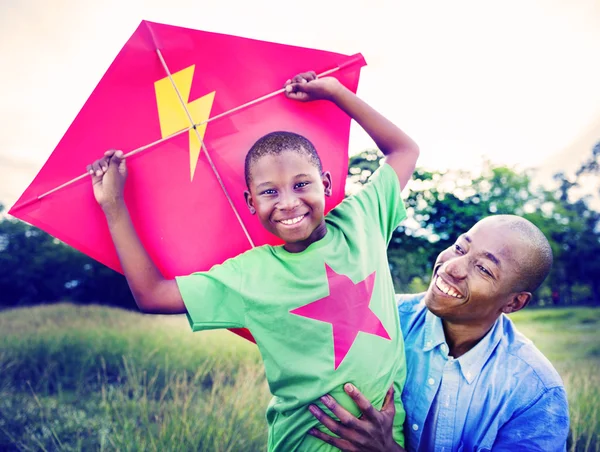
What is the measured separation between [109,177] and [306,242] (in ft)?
2.83

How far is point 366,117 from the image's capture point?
7.01 feet

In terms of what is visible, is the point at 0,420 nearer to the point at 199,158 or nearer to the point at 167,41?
the point at 199,158

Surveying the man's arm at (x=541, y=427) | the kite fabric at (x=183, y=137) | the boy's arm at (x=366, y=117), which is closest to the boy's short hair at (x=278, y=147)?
the kite fabric at (x=183, y=137)

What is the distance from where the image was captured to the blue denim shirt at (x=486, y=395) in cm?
171

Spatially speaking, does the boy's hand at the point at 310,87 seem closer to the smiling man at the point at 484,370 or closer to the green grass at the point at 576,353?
the smiling man at the point at 484,370

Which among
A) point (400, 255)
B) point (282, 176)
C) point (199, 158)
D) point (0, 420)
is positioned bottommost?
point (0, 420)

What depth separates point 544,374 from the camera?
1765 mm

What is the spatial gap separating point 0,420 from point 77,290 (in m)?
3.45

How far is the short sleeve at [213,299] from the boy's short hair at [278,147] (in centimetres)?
45

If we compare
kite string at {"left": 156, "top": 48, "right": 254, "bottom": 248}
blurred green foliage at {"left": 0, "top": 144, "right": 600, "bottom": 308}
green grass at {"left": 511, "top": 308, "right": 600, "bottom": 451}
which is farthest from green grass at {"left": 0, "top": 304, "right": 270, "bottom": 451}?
green grass at {"left": 511, "top": 308, "right": 600, "bottom": 451}

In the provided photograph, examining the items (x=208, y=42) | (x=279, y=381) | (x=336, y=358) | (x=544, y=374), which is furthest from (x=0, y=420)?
(x=544, y=374)

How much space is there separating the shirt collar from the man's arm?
0.80 ft

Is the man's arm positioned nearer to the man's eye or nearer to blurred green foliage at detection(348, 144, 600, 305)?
the man's eye

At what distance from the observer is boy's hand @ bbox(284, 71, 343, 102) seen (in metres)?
2.02
